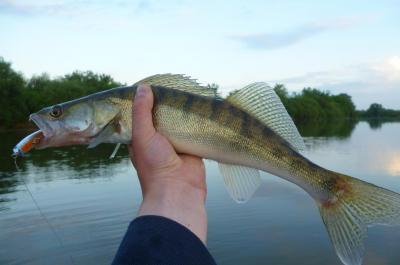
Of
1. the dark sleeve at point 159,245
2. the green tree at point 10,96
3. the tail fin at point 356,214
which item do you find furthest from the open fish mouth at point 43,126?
the green tree at point 10,96

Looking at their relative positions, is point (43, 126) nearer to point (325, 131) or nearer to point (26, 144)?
point (26, 144)

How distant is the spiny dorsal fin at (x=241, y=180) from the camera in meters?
3.71

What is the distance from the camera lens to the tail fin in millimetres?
3109

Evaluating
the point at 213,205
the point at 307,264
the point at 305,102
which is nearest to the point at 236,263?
the point at 307,264

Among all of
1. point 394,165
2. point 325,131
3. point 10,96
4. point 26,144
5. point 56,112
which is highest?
point 10,96

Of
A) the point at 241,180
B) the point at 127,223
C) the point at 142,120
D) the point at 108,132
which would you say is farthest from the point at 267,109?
the point at 127,223

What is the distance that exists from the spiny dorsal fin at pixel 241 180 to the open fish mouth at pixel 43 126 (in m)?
1.56

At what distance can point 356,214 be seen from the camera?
3.30 m

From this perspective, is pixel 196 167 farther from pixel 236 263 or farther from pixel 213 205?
pixel 213 205

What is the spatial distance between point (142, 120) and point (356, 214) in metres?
1.88

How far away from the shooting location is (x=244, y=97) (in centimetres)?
368

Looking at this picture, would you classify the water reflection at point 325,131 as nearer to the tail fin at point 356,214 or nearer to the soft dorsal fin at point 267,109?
the soft dorsal fin at point 267,109

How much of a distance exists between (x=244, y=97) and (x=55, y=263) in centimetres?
1027

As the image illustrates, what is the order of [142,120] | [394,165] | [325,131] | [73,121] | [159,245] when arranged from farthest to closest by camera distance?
[325,131] → [394,165] → [73,121] → [142,120] → [159,245]
